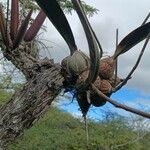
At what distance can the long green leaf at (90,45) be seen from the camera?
1.13 m

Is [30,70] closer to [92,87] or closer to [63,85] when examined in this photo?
[63,85]

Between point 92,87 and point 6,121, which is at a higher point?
point 92,87

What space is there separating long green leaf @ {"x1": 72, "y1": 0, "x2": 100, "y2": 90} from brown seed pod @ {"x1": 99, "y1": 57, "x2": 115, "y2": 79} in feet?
0.25

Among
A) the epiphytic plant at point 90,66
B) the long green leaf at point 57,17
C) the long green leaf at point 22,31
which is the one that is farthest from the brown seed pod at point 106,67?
the long green leaf at point 22,31

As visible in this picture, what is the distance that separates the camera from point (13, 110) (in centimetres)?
160

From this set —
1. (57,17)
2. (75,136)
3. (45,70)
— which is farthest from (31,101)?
(75,136)

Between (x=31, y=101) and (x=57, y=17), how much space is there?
36cm

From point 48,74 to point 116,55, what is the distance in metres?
0.25

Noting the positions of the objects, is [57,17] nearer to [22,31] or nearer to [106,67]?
[106,67]

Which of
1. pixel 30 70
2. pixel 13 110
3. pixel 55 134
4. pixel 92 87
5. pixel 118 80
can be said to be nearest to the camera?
pixel 92 87

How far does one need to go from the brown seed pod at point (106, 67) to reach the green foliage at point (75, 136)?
538cm

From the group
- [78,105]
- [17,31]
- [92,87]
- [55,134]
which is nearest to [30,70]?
[17,31]

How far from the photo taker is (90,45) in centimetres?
121

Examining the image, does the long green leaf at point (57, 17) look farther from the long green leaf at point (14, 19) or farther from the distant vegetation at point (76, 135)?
the distant vegetation at point (76, 135)
